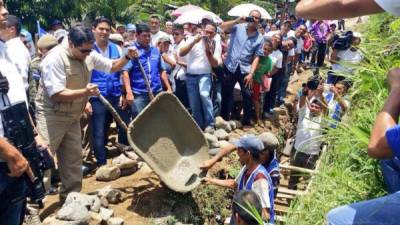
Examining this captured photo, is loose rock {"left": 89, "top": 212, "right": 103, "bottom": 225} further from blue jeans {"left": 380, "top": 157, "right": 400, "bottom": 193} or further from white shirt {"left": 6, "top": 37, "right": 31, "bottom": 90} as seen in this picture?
blue jeans {"left": 380, "top": 157, "right": 400, "bottom": 193}

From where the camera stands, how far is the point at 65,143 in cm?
447

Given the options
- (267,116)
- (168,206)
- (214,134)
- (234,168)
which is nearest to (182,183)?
(168,206)

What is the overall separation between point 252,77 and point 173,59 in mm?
1362

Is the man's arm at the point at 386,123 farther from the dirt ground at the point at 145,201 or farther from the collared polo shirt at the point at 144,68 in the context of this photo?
the collared polo shirt at the point at 144,68

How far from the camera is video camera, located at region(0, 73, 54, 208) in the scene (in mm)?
2738

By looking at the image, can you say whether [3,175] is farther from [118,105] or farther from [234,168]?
[234,168]

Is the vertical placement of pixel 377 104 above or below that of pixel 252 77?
above

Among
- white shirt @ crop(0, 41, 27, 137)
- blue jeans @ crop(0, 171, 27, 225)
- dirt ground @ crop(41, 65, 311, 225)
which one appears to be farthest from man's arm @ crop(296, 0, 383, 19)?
dirt ground @ crop(41, 65, 311, 225)

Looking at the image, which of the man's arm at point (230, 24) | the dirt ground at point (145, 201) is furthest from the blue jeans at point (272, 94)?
the dirt ground at point (145, 201)

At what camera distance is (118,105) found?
19.0ft

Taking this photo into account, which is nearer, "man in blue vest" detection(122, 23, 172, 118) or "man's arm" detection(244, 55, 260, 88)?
"man in blue vest" detection(122, 23, 172, 118)

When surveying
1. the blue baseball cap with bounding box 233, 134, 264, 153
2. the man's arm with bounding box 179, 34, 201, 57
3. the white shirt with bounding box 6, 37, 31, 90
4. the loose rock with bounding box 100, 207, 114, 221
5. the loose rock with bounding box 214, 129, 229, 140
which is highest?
the white shirt with bounding box 6, 37, 31, 90

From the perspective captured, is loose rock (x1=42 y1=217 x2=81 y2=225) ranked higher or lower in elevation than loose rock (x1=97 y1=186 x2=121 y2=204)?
higher

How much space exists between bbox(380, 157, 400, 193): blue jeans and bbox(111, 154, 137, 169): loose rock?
387 centimetres
